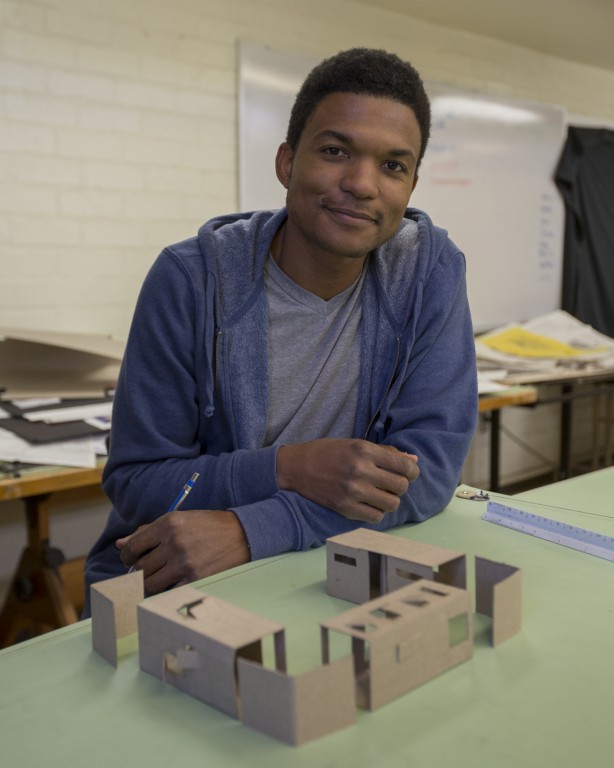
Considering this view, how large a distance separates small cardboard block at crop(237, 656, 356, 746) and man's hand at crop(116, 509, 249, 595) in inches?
14.6

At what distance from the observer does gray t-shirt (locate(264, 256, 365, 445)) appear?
4.18 ft

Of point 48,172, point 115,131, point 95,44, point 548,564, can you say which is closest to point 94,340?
point 48,172

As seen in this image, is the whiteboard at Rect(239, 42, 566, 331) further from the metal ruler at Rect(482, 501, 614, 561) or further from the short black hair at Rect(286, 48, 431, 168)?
the metal ruler at Rect(482, 501, 614, 561)

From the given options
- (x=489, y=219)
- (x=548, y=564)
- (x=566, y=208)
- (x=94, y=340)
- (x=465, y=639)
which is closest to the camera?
(x=465, y=639)

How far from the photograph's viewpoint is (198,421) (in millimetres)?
1229

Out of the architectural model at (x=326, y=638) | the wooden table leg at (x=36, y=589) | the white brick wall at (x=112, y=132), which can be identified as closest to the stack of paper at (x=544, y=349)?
the white brick wall at (x=112, y=132)

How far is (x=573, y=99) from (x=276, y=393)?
4.21 meters

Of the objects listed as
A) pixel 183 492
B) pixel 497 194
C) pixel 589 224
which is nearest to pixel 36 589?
pixel 183 492

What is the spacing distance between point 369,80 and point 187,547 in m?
0.73

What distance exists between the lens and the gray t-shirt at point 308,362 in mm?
1275

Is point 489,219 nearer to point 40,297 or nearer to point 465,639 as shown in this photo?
point 40,297

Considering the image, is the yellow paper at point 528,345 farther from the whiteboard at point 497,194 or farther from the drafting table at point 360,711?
the drafting table at point 360,711

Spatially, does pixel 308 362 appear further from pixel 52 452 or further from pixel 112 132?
pixel 112 132

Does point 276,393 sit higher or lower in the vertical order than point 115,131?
lower
